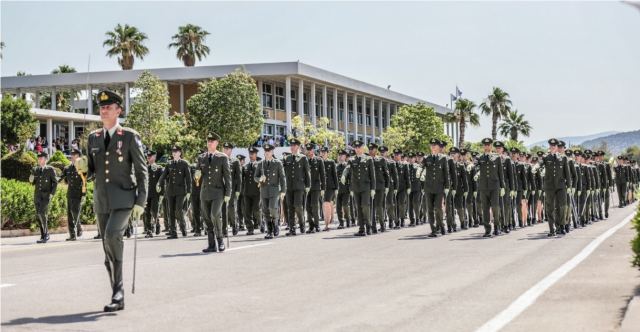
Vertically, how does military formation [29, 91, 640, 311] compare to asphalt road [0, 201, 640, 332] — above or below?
above

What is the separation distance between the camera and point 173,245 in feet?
56.3

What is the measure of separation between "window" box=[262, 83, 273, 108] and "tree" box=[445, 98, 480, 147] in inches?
1258

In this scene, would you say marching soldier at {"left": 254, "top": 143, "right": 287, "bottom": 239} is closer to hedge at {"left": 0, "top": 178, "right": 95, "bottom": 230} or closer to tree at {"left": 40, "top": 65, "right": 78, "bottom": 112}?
hedge at {"left": 0, "top": 178, "right": 95, "bottom": 230}

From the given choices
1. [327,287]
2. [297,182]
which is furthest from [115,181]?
[297,182]

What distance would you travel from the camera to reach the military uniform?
27.8ft

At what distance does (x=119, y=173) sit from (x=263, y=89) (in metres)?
62.6

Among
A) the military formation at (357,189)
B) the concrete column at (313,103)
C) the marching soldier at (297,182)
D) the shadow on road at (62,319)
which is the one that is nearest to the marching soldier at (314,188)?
the military formation at (357,189)

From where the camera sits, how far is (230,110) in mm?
54781

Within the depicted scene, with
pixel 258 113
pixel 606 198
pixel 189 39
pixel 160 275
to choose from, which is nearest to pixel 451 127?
pixel 189 39

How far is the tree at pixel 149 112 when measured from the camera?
49719 millimetres

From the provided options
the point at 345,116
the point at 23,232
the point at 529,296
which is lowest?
the point at 529,296

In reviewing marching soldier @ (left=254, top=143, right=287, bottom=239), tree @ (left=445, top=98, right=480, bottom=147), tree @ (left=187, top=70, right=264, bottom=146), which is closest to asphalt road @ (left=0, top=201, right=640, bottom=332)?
marching soldier @ (left=254, top=143, right=287, bottom=239)

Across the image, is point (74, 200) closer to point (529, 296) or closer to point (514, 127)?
point (529, 296)

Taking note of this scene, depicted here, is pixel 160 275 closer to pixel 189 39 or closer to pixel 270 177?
pixel 270 177
